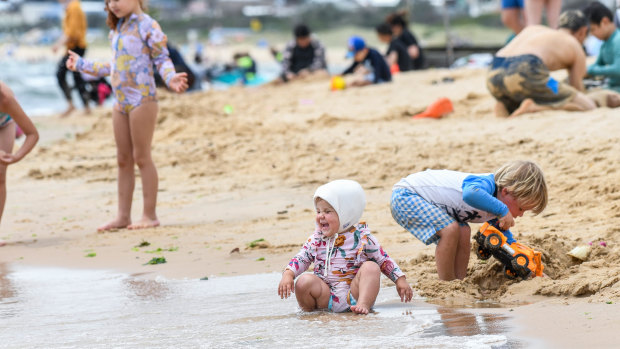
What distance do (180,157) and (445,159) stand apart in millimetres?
2813

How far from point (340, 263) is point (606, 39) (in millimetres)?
5788

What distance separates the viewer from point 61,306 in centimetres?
394

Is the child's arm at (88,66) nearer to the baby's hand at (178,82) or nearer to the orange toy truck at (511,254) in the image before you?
the baby's hand at (178,82)

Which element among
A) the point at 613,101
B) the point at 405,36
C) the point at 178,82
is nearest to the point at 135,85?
the point at 178,82

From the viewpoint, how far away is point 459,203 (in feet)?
13.3

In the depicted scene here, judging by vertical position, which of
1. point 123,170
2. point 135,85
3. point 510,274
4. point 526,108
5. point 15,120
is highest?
point 135,85

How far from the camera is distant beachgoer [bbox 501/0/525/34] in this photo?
33.2ft

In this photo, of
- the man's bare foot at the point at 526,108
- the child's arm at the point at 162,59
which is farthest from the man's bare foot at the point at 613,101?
the child's arm at the point at 162,59

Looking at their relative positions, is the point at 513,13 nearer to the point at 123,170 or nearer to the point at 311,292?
the point at 123,170

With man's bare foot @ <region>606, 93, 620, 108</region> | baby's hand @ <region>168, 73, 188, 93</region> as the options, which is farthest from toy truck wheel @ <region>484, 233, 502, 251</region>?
man's bare foot @ <region>606, 93, 620, 108</region>

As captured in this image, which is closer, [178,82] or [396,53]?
[178,82]

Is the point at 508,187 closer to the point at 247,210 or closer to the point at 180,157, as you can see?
the point at 247,210

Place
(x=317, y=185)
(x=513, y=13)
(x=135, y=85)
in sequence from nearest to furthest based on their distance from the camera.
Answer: (x=135, y=85) < (x=317, y=185) < (x=513, y=13)

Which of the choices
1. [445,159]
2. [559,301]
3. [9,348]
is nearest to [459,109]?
[445,159]
